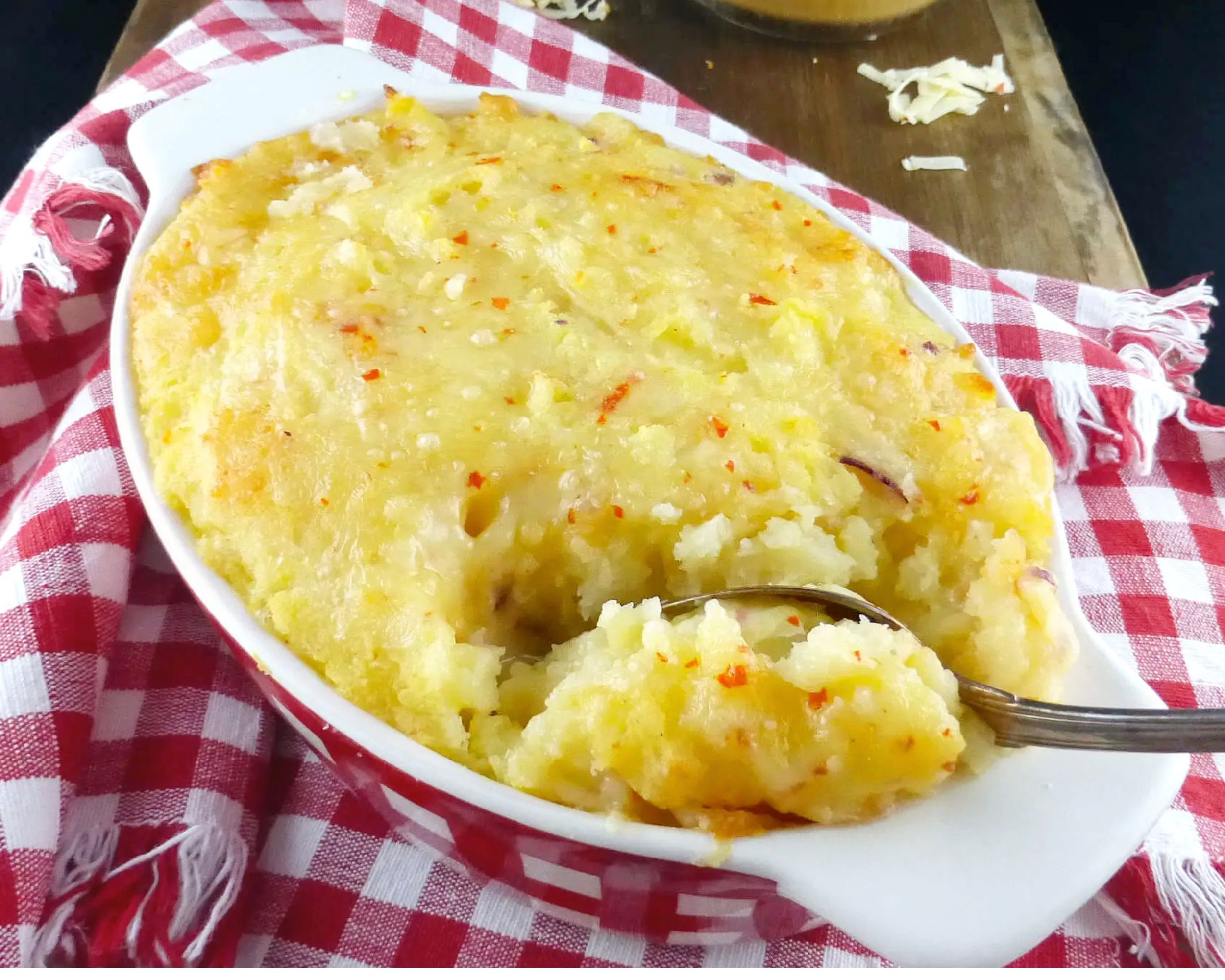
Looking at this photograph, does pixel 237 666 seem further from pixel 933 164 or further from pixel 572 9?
pixel 572 9

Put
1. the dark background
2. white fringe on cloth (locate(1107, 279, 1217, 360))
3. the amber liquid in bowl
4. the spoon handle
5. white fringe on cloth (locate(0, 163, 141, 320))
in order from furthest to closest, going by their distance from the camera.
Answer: the dark background → the amber liquid in bowl → white fringe on cloth (locate(1107, 279, 1217, 360)) → white fringe on cloth (locate(0, 163, 141, 320)) → the spoon handle

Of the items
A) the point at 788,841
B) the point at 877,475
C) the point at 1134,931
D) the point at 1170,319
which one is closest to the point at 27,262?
the point at 877,475

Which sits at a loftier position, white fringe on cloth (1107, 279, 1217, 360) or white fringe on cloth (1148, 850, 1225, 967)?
white fringe on cloth (1107, 279, 1217, 360)

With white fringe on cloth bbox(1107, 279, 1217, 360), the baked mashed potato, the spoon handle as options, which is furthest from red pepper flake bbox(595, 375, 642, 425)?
white fringe on cloth bbox(1107, 279, 1217, 360)

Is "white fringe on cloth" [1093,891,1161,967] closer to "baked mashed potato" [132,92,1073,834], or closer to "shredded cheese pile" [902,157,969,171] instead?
"baked mashed potato" [132,92,1073,834]

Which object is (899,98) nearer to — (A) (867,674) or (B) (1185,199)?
(B) (1185,199)

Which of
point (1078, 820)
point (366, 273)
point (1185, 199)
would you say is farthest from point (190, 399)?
point (1185, 199)
